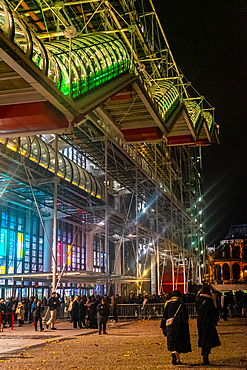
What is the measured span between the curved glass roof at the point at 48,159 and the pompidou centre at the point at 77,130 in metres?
0.07

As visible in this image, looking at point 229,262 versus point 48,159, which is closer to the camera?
point 48,159

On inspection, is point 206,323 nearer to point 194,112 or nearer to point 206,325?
point 206,325

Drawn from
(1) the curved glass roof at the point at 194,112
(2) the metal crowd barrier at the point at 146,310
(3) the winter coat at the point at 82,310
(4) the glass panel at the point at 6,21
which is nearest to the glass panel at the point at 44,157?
(1) the curved glass roof at the point at 194,112

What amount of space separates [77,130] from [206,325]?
21.5 m

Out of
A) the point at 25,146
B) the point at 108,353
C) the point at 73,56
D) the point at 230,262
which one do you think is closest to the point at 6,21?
the point at 73,56

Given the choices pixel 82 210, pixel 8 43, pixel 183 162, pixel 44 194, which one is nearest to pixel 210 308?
pixel 8 43

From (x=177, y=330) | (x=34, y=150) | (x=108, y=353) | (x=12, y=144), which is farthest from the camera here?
(x=34, y=150)

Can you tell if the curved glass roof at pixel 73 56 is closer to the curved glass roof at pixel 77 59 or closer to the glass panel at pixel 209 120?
the curved glass roof at pixel 77 59

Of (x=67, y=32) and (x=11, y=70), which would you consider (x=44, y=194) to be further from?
(x=11, y=70)

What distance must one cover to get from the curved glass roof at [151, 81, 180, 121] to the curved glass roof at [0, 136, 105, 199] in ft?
22.3

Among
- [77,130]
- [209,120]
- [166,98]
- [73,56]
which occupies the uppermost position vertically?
[209,120]

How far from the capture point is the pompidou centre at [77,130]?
11567 mm

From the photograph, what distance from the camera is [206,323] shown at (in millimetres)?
8570

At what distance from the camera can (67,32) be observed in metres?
12.8
